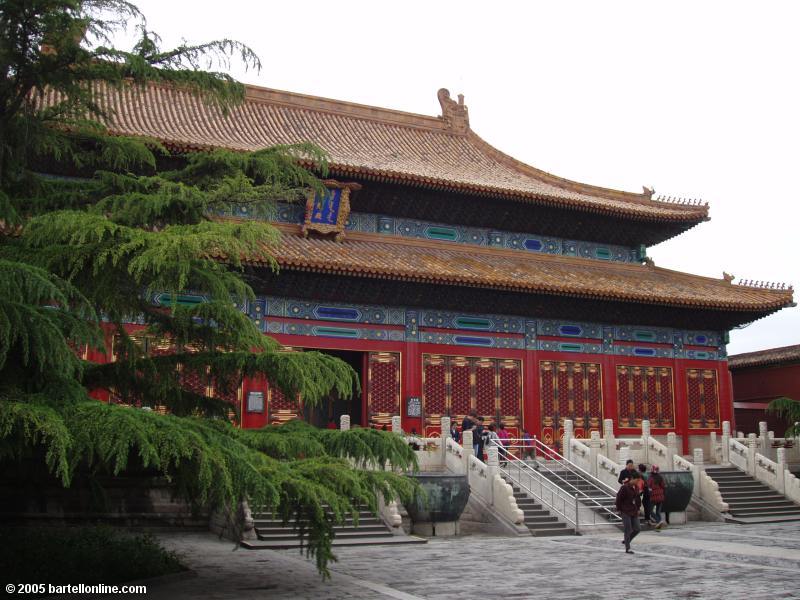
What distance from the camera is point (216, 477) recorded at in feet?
25.6

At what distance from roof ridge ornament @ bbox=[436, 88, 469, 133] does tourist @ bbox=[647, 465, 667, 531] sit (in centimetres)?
1436

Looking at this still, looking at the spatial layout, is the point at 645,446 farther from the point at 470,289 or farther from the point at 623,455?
the point at 470,289

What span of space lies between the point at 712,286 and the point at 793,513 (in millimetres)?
7796

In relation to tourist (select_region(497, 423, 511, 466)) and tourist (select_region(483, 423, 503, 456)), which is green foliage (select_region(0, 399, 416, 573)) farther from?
tourist (select_region(497, 423, 511, 466))

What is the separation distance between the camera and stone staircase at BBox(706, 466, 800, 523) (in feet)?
58.9

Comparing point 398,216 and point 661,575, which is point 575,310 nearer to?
point 398,216

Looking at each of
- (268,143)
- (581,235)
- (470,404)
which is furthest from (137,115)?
(581,235)

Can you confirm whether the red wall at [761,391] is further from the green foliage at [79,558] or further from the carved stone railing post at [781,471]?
the green foliage at [79,558]

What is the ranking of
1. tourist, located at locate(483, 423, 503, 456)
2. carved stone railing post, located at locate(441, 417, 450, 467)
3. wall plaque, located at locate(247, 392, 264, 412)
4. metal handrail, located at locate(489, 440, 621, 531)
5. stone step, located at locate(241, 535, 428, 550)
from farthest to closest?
wall plaque, located at locate(247, 392, 264, 412)
carved stone railing post, located at locate(441, 417, 450, 467)
tourist, located at locate(483, 423, 503, 456)
metal handrail, located at locate(489, 440, 621, 531)
stone step, located at locate(241, 535, 428, 550)

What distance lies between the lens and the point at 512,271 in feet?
71.5

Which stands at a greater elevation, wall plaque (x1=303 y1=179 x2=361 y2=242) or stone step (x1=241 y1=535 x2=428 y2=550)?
wall plaque (x1=303 y1=179 x2=361 y2=242)

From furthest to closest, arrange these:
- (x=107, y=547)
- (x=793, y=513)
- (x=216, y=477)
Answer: (x=793, y=513), (x=107, y=547), (x=216, y=477)

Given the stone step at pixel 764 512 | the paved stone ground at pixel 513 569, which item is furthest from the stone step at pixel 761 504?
the paved stone ground at pixel 513 569

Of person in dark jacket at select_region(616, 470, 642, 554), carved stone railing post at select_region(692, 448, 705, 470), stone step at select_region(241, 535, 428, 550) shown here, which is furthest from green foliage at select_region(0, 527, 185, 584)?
carved stone railing post at select_region(692, 448, 705, 470)
